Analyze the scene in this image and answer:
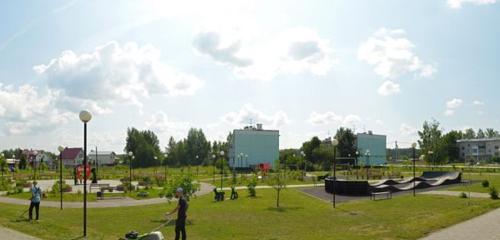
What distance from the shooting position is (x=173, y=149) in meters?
121

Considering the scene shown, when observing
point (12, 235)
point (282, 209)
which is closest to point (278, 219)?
point (282, 209)

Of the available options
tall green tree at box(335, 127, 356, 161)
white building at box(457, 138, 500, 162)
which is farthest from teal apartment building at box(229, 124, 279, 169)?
white building at box(457, 138, 500, 162)

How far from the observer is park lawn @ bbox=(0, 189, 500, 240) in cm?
1521

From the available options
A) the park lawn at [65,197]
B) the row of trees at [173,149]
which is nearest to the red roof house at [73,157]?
the row of trees at [173,149]

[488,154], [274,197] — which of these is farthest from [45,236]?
[488,154]

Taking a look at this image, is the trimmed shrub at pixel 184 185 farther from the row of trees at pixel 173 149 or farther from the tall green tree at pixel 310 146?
the row of trees at pixel 173 149

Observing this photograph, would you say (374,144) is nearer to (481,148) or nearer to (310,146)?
(310,146)

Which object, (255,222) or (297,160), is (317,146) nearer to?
(297,160)

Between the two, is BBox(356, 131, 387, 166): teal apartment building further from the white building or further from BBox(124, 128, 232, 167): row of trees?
BBox(124, 128, 232, 167): row of trees

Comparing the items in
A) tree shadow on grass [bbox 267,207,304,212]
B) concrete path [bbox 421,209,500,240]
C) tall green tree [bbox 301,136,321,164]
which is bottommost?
tree shadow on grass [bbox 267,207,304,212]

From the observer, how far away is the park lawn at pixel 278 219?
15.2 meters

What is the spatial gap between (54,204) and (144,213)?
8.30 metres

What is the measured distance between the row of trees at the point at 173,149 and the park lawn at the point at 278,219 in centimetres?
8043

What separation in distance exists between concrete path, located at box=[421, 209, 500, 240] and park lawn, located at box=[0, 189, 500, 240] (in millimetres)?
396
